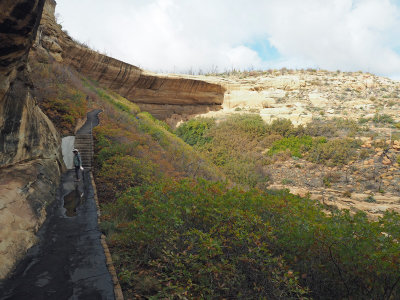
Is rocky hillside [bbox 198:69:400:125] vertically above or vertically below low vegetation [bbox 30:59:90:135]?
above

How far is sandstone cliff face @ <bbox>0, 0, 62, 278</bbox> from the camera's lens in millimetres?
3225

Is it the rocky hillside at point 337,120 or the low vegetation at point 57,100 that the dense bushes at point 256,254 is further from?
the low vegetation at point 57,100

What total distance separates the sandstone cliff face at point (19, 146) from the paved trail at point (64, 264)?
0.23 metres

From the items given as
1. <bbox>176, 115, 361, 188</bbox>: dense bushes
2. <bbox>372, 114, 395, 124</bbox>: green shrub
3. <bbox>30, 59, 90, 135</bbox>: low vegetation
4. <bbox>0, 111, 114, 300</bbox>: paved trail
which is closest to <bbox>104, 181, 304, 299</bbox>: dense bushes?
<bbox>0, 111, 114, 300</bbox>: paved trail

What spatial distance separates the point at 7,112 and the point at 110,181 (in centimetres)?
365

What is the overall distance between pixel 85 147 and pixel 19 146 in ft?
14.5

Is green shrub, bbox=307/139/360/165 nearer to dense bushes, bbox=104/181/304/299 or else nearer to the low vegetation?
dense bushes, bbox=104/181/304/299

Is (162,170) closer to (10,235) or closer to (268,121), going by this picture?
(10,235)

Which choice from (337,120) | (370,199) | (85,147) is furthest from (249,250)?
(337,120)

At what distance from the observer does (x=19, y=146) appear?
195 inches

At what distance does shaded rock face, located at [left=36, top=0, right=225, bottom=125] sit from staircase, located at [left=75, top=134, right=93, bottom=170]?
9812 mm

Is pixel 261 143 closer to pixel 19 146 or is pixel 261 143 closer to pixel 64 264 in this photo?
pixel 19 146

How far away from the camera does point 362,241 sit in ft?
10.6

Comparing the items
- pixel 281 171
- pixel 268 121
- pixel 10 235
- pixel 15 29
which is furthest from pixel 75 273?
pixel 268 121
